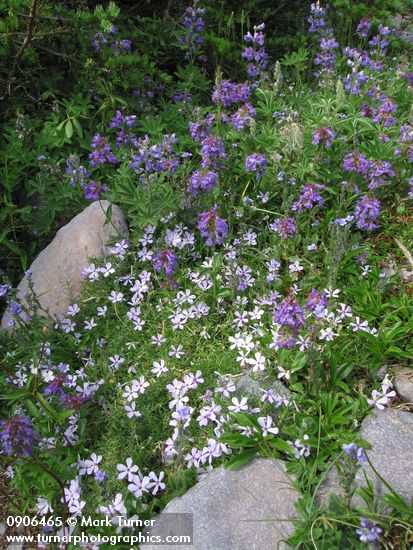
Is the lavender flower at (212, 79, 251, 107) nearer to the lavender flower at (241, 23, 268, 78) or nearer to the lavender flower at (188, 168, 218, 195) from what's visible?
the lavender flower at (241, 23, 268, 78)

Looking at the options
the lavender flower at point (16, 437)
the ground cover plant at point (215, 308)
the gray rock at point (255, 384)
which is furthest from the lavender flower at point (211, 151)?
the lavender flower at point (16, 437)

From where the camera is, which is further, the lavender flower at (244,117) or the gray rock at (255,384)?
the lavender flower at (244,117)

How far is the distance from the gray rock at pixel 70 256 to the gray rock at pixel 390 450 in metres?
1.93

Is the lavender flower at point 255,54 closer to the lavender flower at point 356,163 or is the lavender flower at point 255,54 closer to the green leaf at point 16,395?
the lavender flower at point 356,163

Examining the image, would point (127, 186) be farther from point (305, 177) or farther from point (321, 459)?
point (321, 459)

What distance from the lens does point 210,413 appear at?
273 cm

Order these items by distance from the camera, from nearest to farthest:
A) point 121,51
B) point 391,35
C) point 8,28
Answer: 1. point 8,28
2. point 121,51
3. point 391,35

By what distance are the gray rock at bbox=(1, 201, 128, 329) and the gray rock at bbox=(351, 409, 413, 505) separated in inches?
75.8

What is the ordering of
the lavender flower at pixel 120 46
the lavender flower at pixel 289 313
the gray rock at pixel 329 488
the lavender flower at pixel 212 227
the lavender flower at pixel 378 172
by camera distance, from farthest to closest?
the lavender flower at pixel 120 46
the lavender flower at pixel 378 172
the lavender flower at pixel 212 227
the lavender flower at pixel 289 313
the gray rock at pixel 329 488

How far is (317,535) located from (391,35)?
495 centimetres

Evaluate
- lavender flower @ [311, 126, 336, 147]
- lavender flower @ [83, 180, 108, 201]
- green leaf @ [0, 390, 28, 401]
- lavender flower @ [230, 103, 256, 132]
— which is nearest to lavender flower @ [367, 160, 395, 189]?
lavender flower @ [311, 126, 336, 147]

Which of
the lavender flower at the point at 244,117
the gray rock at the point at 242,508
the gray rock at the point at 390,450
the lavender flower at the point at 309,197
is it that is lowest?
the gray rock at the point at 390,450

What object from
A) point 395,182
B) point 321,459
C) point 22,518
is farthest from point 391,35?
point 22,518

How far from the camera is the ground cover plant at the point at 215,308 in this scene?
2.59 m
